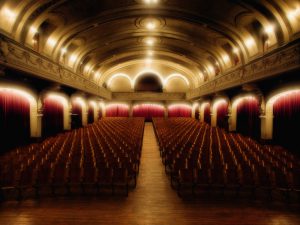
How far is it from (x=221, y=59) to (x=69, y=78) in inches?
338

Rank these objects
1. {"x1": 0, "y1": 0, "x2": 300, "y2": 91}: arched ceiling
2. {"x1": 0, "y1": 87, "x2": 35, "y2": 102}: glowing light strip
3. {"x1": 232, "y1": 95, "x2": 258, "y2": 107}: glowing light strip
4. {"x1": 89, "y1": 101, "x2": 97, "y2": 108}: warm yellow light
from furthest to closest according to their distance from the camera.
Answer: {"x1": 89, "y1": 101, "x2": 97, "y2": 108}: warm yellow light < {"x1": 232, "y1": 95, "x2": 258, "y2": 107}: glowing light strip < {"x1": 0, "y1": 87, "x2": 35, "y2": 102}: glowing light strip < {"x1": 0, "y1": 0, "x2": 300, "y2": 91}: arched ceiling

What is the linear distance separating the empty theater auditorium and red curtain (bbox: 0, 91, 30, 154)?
41 millimetres

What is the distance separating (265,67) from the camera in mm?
6586

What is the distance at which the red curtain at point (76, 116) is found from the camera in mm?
11741

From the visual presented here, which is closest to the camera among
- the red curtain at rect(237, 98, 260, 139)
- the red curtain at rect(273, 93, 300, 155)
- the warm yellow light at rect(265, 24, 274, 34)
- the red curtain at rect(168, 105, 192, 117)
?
the red curtain at rect(273, 93, 300, 155)

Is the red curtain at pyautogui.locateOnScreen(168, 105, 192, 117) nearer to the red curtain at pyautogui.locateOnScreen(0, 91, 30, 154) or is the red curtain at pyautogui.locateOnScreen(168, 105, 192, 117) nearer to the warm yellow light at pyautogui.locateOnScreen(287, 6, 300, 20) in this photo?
the red curtain at pyautogui.locateOnScreen(0, 91, 30, 154)

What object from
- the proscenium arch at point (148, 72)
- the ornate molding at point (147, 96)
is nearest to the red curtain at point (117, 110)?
the ornate molding at point (147, 96)

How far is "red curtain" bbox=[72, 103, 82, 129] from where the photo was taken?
1174 centimetres

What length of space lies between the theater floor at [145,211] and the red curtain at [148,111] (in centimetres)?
1574

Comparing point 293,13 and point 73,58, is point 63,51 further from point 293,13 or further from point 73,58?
point 293,13

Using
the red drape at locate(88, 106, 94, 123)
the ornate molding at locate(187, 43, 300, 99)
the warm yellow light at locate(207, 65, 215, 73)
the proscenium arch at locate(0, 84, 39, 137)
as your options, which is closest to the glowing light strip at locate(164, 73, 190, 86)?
the warm yellow light at locate(207, 65, 215, 73)

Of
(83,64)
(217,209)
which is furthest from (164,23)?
(217,209)

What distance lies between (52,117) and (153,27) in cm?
671

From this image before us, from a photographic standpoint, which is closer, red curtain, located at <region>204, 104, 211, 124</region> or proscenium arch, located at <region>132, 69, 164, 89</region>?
red curtain, located at <region>204, 104, 211, 124</region>
